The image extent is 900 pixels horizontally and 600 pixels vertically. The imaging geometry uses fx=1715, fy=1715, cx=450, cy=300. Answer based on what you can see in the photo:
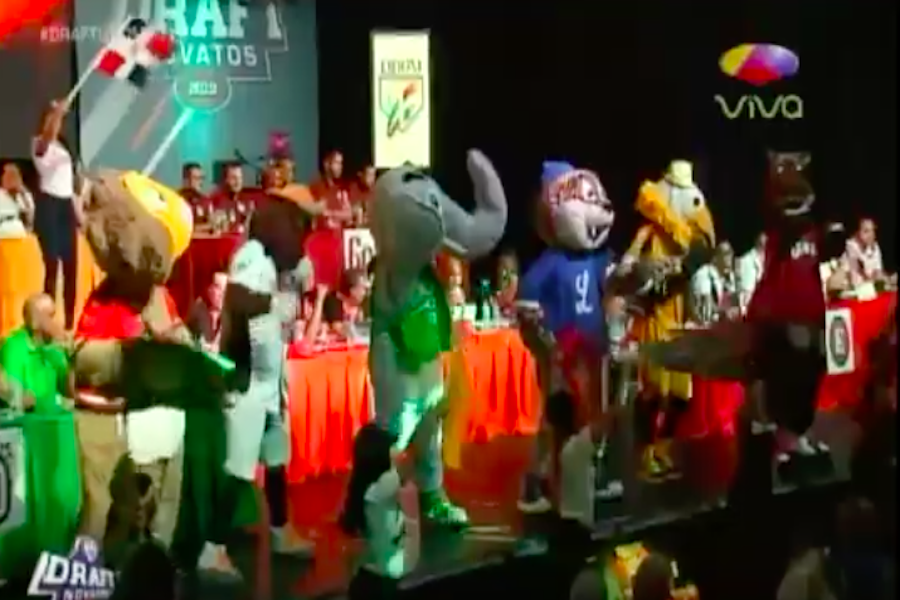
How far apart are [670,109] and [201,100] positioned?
527 millimetres

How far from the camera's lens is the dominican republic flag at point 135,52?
156 centimetres

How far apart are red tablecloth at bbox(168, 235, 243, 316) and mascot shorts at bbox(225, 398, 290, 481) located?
0.37 ft

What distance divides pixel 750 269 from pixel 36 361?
79 centimetres

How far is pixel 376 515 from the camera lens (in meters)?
1.70

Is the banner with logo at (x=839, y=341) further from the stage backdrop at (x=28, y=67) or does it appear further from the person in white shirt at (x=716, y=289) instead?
the stage backdrop at (x=28, y=67)

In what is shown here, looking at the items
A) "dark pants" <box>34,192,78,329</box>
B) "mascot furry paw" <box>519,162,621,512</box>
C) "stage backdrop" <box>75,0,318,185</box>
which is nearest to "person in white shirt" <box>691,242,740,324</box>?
"mascot furry paw" <box>519,162,621,512</box>

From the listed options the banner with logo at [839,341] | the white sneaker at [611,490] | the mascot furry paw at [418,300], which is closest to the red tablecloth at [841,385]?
the banner with logo at [839,341]

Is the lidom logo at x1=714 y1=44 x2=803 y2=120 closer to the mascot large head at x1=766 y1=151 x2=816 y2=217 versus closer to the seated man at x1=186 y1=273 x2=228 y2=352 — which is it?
the mascot large head at x1=766 y1=151 x2=816 y2=217

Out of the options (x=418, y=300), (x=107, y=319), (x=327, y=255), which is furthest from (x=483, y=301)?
(x=107, y=319)

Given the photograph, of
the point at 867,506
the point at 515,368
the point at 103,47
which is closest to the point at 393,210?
the point at 515,368

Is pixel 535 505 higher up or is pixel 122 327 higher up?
pixel 122 327

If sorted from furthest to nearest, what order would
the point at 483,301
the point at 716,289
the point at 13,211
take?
the point at 716,289, the point at 483,301, the point at 13,211

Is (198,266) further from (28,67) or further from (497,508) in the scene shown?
(497,508)

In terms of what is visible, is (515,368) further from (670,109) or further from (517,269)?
(670,109)
